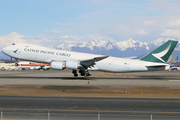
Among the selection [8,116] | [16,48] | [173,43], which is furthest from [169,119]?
[16,48]

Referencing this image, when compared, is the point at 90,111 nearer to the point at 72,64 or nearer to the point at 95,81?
the point at 95,81

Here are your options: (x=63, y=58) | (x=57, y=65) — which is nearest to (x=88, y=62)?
(x=63, y=58)

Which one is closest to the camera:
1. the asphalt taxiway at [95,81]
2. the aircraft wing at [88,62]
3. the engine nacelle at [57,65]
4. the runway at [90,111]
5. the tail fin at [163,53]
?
the runway at [90,111]

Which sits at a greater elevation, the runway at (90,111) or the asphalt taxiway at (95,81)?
the asphalt taxiway at (95,81)

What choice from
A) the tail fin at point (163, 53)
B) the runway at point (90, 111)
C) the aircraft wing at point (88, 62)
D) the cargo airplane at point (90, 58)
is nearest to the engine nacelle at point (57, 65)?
the cargo airplane at point (90, 58)

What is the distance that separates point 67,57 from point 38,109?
31.1 meters

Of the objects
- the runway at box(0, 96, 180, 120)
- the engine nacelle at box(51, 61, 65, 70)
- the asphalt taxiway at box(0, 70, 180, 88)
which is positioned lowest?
the runway at box(0, 96, 180, 120)

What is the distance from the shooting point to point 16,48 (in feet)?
161

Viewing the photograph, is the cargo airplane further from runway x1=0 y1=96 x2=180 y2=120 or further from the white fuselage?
runway x1=0 y1=96 x2=180 y2=120

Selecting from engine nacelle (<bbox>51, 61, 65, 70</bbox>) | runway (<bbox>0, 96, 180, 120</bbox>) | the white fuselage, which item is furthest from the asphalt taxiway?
runway (<bbox>0, 96, 180, 120</bbox>)

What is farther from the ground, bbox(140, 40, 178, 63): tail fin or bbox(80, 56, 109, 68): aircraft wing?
bbox(140, 40, 178, 63): tail fin

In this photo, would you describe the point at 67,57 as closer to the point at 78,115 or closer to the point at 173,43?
the point at 173,43

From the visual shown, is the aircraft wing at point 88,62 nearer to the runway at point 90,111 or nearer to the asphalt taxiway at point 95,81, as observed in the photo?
the asphalt taxiway at point 95,81

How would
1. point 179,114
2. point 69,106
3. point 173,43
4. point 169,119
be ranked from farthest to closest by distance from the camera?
point 173,43 < point 69,106 < point 179,114 < point 169,119
